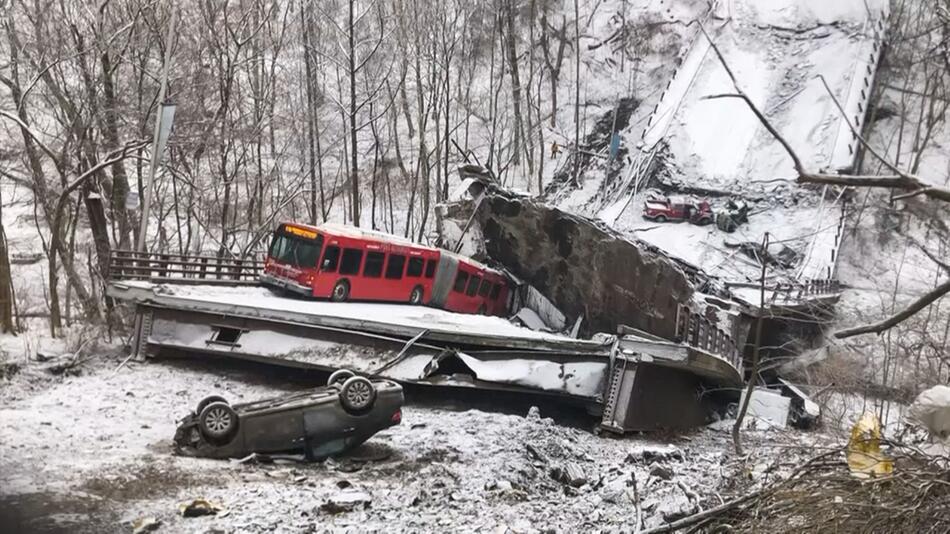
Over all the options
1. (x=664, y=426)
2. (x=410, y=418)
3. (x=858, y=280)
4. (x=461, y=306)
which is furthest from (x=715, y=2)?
(x=410, y=418)

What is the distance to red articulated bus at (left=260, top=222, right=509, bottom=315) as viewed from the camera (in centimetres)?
1731

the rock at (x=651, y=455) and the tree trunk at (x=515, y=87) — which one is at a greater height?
the tree trunk at (x=515, y=87)

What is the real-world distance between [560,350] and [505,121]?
31443 millimetres

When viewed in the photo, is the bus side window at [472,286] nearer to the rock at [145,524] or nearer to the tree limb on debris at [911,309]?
the rock at [145,524]

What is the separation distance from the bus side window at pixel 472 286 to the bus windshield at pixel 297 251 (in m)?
5.13

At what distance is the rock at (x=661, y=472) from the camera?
9462mm

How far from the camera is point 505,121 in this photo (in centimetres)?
4359

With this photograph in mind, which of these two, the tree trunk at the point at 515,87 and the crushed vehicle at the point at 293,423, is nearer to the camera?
the crushed vehicle at the point at 293,423

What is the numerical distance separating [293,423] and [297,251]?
835cm

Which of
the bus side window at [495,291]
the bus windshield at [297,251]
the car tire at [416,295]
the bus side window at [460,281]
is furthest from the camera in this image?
the bus side window at [495,291]

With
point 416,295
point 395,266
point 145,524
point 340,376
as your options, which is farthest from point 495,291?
point 145,524

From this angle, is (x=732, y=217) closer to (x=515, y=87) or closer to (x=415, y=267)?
(x=515, y=87)

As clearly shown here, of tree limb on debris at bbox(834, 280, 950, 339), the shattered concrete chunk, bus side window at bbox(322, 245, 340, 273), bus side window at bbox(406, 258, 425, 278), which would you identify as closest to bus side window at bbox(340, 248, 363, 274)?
bus side window at bbox(322, 245, 340, 273)

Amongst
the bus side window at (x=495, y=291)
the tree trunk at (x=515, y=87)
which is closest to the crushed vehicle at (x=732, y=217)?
the tree trunk at (x=515, y=87)
